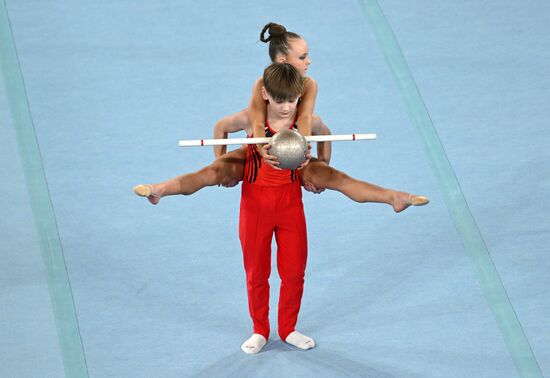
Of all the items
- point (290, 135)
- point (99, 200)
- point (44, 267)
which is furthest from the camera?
point (99, 200)

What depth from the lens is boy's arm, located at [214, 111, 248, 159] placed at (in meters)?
5.18

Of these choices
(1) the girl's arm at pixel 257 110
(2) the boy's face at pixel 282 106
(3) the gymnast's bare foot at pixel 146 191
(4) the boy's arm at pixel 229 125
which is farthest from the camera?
(4) the boy's arm at pixel 229 125

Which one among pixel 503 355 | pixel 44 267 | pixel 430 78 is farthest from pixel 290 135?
pixel 430 78

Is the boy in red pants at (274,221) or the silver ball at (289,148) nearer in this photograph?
the silver ball at (289,148)

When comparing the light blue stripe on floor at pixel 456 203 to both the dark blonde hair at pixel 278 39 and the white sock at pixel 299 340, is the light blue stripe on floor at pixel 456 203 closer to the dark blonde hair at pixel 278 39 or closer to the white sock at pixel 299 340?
the white sock at pixel 299 340

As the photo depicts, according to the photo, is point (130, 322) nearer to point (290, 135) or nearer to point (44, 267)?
point (44, 267)

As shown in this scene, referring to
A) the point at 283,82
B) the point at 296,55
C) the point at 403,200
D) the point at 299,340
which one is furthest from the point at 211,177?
the point at 299,340

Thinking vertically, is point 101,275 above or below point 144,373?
above

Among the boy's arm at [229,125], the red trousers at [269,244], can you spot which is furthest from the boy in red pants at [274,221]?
the boy's arm at [229,125]

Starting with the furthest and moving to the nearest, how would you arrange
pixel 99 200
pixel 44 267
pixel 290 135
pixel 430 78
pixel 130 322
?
pixel 430 78 → pixel 99 200 → pixel 44 267 → pixel 130 322 → pixel 290 135

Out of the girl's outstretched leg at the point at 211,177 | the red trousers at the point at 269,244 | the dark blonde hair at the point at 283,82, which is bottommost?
the red trousers at the point at 269,244

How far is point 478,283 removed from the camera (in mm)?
5758

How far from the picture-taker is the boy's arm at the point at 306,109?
4.86 meters

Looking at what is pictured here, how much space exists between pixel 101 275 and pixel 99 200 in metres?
0.71
